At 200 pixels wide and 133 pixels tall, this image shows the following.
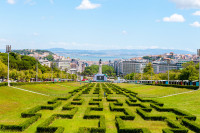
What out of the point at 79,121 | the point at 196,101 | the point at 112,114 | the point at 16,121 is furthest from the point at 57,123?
the point at 196,101

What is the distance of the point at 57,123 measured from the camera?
17.6 metres

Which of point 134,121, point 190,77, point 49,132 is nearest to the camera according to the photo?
point 49,132

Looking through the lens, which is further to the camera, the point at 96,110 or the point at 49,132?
the point at 96,110

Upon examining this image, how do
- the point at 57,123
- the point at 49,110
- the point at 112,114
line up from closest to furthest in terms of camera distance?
the point at 57,123 → the point at 112,114 → the point at 49,110

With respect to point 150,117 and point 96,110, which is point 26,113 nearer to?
point 96,110

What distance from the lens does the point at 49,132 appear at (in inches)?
601

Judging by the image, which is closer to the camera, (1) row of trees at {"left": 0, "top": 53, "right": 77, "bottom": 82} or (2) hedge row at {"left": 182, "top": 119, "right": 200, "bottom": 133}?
(2) hedge row at {"left": 182, "top": 119, "right": 200, "bottom": 133}

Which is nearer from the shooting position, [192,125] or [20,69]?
[192,125]

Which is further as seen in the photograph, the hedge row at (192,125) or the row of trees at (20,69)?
the row of trees at (20,69)

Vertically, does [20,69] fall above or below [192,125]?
above

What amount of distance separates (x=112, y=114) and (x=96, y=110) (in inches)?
98.4

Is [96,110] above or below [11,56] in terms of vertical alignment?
below

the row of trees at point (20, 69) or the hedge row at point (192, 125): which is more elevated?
the row of trees at point (20, 69)

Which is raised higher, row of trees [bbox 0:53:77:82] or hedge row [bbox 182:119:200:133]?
row of trees [bbox 0:53:77:82]
